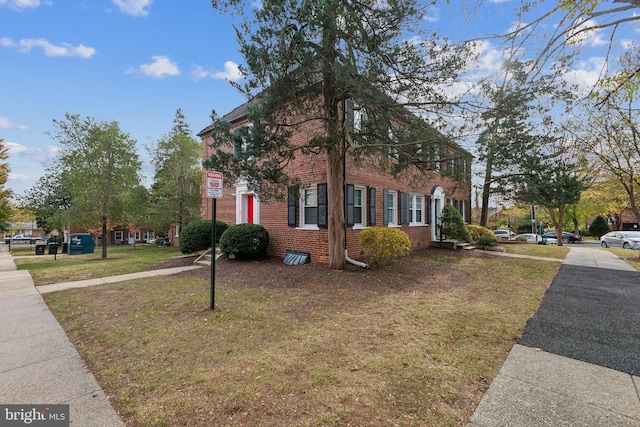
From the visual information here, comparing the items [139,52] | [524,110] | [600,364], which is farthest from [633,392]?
[139,52]

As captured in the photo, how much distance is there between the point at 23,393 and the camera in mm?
2672

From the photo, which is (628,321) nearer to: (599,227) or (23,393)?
(23,393)

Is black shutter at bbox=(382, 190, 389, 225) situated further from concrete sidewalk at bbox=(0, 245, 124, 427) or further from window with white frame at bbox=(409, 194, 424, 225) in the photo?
concrete sidewalk at bbox=(0, 245, 124, 427)

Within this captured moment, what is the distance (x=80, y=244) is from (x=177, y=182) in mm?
7516

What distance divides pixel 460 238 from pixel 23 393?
618 inches

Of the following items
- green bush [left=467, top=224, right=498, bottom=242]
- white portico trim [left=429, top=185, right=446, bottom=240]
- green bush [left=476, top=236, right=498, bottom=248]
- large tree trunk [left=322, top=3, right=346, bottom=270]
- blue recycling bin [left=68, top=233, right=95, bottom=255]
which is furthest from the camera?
blue recycling bin [left=68, top=233, right=95, bottom=255]

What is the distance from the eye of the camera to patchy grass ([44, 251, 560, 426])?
239cm

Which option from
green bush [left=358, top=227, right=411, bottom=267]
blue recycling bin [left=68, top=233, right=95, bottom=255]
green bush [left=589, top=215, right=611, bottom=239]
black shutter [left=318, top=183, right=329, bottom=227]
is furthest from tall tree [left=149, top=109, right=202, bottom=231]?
green bush [left=589, top=215, right=611, bottom=239]

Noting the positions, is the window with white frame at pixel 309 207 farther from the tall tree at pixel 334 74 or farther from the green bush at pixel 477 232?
the green bush at pixel 477 232

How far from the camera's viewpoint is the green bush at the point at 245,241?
992cm

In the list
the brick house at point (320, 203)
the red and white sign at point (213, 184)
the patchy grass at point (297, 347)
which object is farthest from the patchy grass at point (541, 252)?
the red and white sign at point (213, 184)

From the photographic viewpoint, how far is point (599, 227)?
39656 mm

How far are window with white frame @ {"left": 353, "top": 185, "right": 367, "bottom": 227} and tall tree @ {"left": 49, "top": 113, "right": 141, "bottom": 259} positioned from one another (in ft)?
41.8

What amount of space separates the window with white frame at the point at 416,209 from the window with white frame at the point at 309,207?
5.92m
